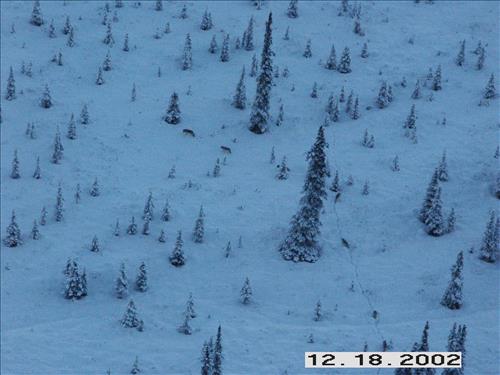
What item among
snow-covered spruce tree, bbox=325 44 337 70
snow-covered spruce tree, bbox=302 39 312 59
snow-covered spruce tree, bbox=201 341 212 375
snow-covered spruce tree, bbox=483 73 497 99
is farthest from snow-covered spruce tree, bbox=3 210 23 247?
snow-covered spruce tree, bbox=483 73 497 99

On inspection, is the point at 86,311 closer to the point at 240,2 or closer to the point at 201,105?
the point at 201,105

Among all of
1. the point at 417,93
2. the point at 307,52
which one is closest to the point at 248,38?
the point at 307,52

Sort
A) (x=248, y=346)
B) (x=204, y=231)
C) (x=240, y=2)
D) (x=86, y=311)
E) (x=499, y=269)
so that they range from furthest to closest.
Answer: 1. (x=240, y=2)
2. (x=204, y=231)
3. (x=499, y=269)
4. (x=86, y=311)
5. (x=248, y=346)

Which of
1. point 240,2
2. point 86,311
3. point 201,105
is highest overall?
point 240,2

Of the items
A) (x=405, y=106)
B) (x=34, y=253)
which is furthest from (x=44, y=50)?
(x=405, y=106)

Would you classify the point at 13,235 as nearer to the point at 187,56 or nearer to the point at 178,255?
the point at 178,255

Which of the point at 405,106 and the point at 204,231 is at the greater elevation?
the point at 405,106
